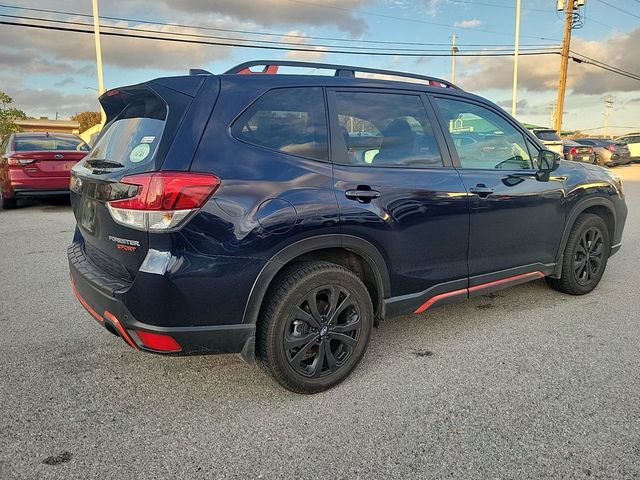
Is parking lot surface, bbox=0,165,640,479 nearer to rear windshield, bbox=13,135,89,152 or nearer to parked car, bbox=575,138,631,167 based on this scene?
rear windshield, bbox=13,135,89,152

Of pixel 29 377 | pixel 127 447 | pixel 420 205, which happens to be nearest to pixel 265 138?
pixel 420 205

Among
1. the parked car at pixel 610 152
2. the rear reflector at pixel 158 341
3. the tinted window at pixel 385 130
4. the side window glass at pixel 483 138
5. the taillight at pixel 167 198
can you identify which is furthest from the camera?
the parked car at pixel 610 152

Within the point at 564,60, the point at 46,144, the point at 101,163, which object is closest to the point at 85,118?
the point at 564,60

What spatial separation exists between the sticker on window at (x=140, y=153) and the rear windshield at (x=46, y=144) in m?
7.72

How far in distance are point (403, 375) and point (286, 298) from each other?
100 centimetres

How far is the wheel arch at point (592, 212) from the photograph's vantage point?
4.31 meters

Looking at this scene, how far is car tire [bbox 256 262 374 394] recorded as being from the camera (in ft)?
8.98

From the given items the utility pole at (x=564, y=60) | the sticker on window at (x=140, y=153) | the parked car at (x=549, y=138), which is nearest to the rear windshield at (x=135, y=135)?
the sticker on window at (x=140, y=153)

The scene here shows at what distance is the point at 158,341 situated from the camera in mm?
2537

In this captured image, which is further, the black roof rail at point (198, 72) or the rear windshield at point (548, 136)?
the rear windshield at point (548, 136)

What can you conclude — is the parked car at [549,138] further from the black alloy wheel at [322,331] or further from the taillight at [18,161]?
the black alloy wheel at [322,331]

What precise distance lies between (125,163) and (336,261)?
1.35m

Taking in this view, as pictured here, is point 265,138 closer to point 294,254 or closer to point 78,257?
point 294,254

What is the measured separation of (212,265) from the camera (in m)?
2.51
